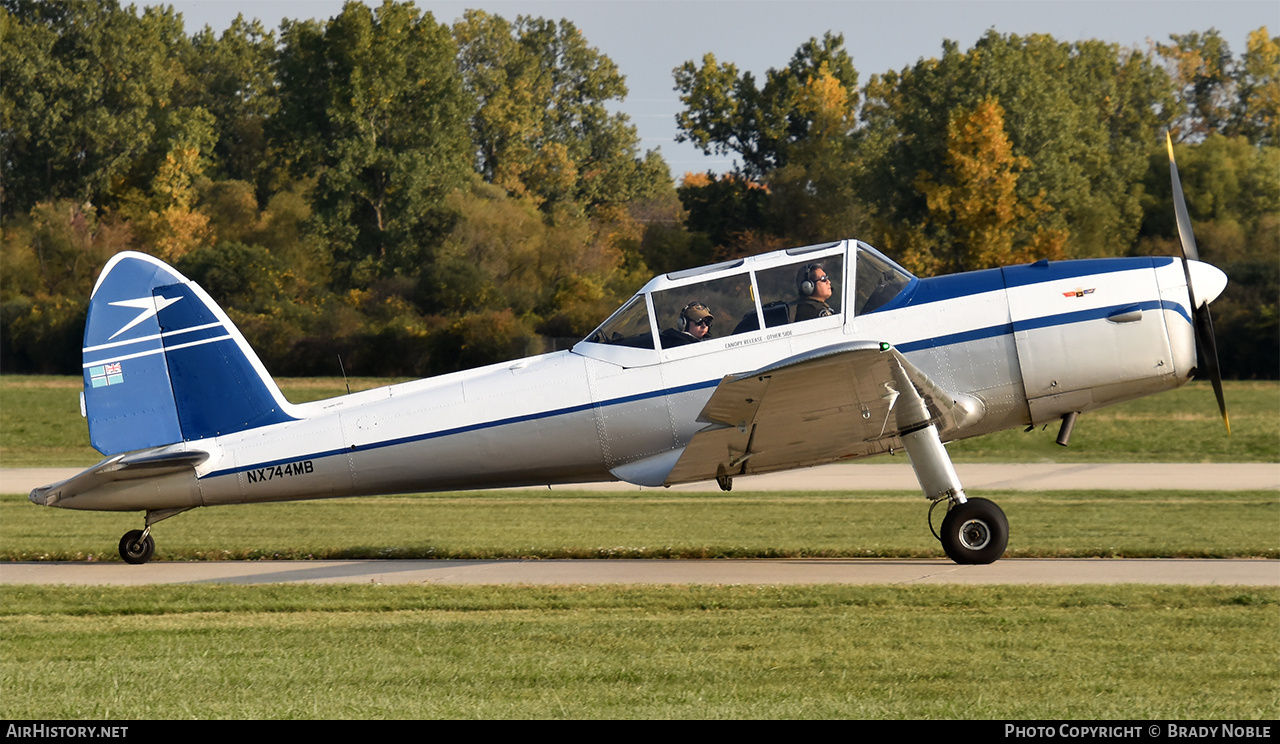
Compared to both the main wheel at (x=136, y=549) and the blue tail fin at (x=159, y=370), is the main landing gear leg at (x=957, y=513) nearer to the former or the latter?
the blue tail fin at (x=159, y=370)

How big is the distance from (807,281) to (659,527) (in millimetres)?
8603

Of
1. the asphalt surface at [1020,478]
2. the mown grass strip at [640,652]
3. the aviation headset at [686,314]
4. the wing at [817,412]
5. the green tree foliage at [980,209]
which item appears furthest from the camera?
the green tree foliage at [980,209]

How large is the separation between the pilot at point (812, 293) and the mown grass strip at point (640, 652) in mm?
2417

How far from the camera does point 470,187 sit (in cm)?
4619

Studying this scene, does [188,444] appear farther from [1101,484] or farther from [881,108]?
[881,108]

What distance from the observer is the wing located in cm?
796

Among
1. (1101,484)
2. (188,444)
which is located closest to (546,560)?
(188,444)

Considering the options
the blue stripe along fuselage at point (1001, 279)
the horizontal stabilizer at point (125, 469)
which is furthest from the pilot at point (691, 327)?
the horizontal stabilizer at point (125, 469)

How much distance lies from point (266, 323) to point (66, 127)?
16093 millimetres

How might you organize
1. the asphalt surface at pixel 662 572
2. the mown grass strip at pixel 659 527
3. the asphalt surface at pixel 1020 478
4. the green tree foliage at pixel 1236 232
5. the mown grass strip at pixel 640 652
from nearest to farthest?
1. the mown grass strip at pixel 640 652
2. the asphalt surface at pixel 662 572
3. the mown grass strip at pixel 659 527
4. the asphalt surface at pixel 1020 478
5. the green tree foliage at pixel 1236 232

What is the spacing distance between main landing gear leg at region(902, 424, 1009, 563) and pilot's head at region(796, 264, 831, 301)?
3.89ft

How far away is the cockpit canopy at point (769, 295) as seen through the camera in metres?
8.82

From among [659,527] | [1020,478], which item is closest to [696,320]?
[659,527]

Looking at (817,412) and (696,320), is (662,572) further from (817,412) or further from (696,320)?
(817,412)
